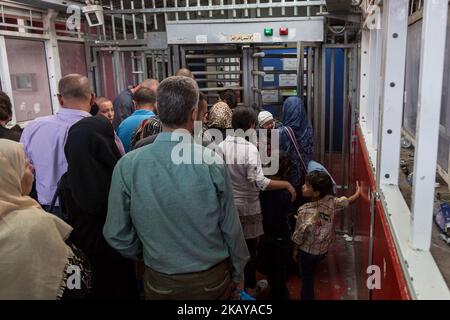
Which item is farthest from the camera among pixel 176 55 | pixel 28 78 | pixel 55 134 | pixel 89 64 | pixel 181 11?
pixel 89 64

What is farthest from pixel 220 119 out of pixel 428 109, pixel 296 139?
pixel 428 109

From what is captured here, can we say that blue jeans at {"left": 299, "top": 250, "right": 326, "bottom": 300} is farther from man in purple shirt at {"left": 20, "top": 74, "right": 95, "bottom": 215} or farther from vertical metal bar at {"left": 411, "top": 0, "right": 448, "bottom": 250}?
man in purple shirt at {"left": 20, "top": 74, "right": 95, "bottom": 215}

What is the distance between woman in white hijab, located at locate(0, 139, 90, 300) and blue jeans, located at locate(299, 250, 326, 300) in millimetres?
1654

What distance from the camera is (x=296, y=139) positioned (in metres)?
3.60

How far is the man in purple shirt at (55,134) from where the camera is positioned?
95.0 inches

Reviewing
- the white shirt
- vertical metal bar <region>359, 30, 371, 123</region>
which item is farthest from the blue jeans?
vertical metal bar <region>359, 30, 371, 123</region>

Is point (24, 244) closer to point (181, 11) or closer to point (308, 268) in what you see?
point (308, 268)

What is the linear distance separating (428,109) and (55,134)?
2.03 metres

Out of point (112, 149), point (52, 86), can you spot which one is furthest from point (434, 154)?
point (52, 86)

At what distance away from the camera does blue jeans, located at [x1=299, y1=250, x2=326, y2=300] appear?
2.72 m
